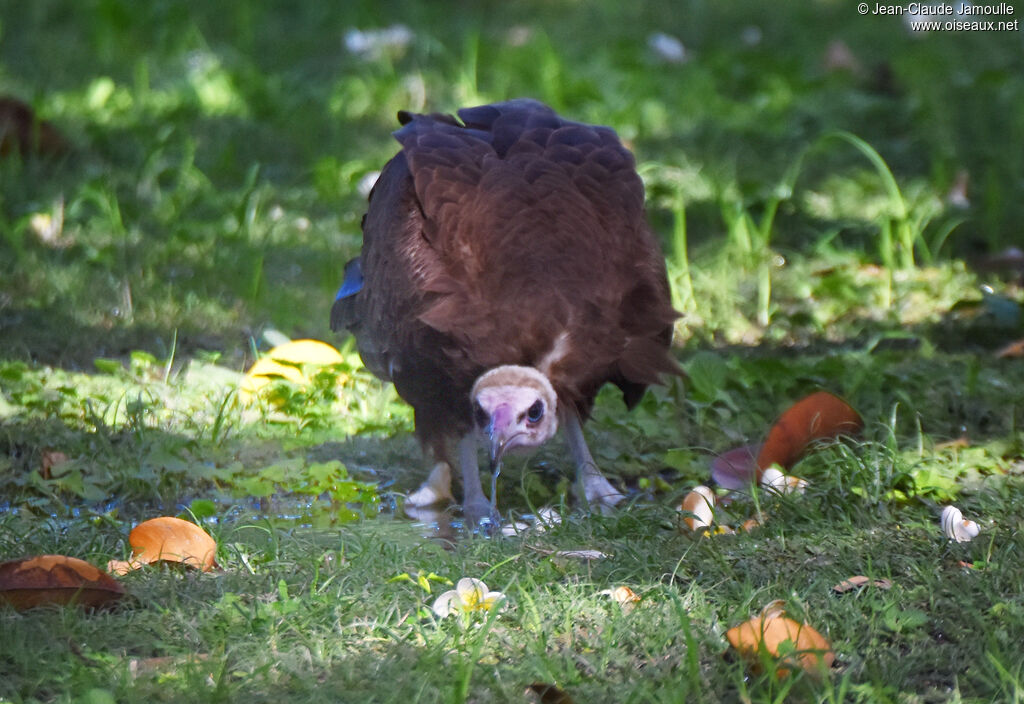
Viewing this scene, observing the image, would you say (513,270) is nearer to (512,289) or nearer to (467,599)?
(512,289)

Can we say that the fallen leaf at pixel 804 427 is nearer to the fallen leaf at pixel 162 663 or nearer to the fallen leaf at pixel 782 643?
the fallen leaf at pixel 782 643

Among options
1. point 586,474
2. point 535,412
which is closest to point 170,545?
point 535,412

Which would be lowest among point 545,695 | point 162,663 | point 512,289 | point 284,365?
point 545,695

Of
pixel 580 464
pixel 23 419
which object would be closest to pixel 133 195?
pixel 23 419

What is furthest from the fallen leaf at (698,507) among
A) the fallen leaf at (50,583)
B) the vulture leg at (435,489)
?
the fallen leaf at (50,583)

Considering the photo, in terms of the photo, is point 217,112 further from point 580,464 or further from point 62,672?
point 62,672

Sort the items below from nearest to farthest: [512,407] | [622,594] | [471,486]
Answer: [622,594]
[512,407]
[471,486]

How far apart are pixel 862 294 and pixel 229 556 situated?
2759 mm

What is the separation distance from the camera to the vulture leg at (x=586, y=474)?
336cm

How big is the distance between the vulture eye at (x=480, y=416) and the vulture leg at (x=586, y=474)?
27cm

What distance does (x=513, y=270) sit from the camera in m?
3.23

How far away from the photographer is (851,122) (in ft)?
20.7

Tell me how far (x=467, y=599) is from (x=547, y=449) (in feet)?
4.64

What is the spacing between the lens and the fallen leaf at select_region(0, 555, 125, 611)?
8.14 feet
